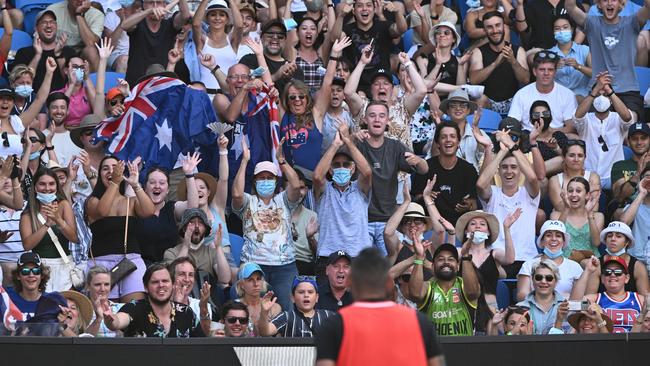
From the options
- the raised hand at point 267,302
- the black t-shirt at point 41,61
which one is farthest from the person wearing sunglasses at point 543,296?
the black t-shirt at point 41,61

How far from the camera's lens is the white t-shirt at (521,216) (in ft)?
50.1

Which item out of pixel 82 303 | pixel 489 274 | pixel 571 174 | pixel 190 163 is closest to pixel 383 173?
pixel 489 274

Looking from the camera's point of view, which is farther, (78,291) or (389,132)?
(389,132)

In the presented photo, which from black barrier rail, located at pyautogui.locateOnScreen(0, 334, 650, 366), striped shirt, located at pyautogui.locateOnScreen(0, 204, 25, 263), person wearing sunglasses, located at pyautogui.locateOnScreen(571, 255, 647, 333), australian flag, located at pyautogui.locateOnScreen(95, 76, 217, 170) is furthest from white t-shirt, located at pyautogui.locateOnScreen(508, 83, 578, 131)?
black barrier rail, located at pyautogui.locateOnScreen(0, 334, 650, 366)

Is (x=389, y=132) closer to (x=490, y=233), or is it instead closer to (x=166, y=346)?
(x=490, y=233)

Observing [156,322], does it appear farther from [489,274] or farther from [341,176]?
[489,274]

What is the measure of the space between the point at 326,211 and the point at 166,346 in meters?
4.31

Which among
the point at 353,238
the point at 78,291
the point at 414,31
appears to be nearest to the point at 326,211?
the point at 353,238

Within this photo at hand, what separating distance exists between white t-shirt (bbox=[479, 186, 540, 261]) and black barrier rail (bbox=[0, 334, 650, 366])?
12.9ft

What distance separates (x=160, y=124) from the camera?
15945 mm

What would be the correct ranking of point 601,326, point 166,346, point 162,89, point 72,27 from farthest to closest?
point 72,27 < point 162,89 < point 601,326 < point 166,346

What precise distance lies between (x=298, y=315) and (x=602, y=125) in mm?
5228

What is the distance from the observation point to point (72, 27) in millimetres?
17656

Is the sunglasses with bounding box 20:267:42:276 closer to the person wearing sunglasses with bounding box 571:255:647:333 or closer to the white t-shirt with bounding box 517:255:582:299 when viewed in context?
the white t-shirt with bounding box 517:255:582:299
